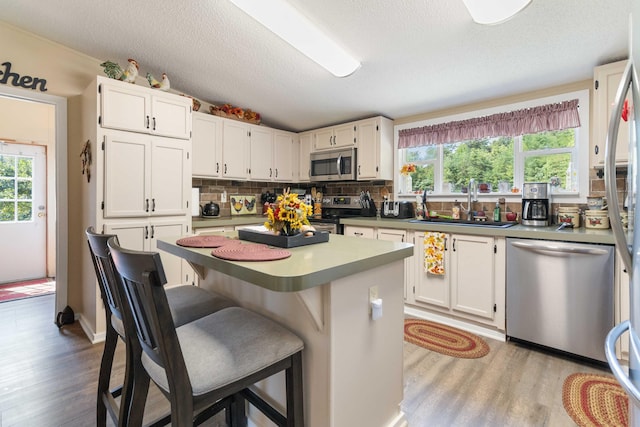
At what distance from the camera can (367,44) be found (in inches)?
94.9

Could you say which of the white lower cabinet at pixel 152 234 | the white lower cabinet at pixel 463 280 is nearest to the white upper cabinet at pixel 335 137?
the white lower cabinet at pixel 463 280

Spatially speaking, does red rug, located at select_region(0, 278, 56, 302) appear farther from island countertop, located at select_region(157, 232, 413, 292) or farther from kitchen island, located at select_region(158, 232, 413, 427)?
kitchen island, located at select_region(158, 232, 413, 427)

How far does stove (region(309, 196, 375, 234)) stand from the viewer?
3752 millimetres

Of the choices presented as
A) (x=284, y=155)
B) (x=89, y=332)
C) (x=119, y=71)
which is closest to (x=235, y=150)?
(x=284, y=155)

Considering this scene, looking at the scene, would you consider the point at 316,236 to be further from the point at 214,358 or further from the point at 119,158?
the point at 119,158

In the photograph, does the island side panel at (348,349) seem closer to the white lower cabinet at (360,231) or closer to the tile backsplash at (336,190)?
the white lower cabinet at (360,231)

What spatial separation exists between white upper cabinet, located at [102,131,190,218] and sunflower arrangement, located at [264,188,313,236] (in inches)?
72.0

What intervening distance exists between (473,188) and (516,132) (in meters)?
0.66

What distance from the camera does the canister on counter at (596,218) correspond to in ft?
7.66

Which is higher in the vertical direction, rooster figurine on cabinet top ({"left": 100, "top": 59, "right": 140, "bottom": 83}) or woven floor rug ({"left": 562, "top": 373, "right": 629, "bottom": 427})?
rooster figurine on cabinet top ({"left": 100, "top": 59, "right": 140, "bottom": 83})

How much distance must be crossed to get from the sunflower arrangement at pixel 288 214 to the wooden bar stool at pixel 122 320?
1.63 ft

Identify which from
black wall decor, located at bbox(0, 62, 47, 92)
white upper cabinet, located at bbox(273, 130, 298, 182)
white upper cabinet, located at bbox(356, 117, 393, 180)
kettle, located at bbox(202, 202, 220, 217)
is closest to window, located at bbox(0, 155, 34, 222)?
black wall decor, located at bbox(0, 62, 47, 92)

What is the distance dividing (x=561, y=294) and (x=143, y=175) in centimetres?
355

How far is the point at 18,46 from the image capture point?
260 centimetres
